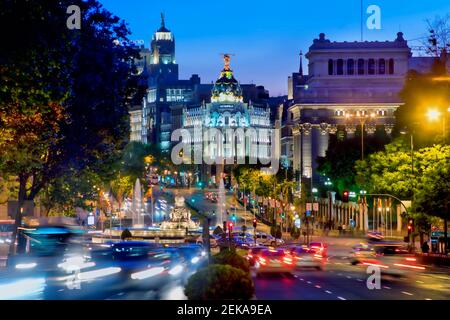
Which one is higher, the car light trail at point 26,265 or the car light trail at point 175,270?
the car light trail at point 26,265

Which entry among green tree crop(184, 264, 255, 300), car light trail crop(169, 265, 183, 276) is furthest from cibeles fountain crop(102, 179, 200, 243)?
green tree crop(184, 264, 255, 300)

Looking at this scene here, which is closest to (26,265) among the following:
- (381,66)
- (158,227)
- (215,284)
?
(215,284)

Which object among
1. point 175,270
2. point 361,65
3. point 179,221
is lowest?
point 175,270

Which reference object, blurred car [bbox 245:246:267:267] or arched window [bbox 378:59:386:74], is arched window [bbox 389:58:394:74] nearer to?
arched window [bbox 378:59:386:74]

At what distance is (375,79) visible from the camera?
555ft

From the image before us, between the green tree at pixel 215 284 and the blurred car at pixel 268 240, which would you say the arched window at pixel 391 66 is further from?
the green tree at pixel 215 284

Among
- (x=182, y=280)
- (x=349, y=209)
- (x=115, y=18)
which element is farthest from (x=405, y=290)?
(x=349, y=209)

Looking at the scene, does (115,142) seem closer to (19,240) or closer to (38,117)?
(19,240)

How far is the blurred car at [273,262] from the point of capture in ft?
155

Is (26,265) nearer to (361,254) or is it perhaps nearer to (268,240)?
(361,254)

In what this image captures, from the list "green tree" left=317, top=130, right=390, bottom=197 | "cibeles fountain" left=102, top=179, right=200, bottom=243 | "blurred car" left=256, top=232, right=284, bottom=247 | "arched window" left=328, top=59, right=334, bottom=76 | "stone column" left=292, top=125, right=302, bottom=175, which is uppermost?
"arched window" left=328, top=59, right=334, bottom=76

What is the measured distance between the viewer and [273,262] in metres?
48.3

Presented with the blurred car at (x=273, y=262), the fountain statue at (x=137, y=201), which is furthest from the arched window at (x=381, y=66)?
the blurred car at (x=273, y=262)

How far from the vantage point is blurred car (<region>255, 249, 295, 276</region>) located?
155 ft
